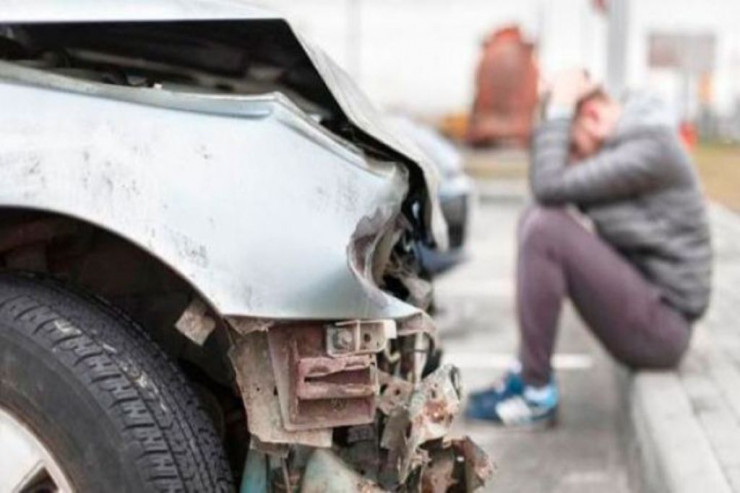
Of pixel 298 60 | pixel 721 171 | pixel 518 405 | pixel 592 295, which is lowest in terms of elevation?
pixel 721 171

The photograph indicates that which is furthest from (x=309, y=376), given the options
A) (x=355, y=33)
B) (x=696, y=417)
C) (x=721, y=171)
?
(x=355, y=33)

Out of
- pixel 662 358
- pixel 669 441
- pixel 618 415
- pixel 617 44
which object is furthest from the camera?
pixel 617 44

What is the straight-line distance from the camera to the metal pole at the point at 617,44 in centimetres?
719

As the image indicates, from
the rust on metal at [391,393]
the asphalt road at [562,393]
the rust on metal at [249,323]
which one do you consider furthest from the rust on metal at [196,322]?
the asphalt road at [562,393]

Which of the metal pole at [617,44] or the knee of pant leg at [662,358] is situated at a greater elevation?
the metal pole at [617,44]

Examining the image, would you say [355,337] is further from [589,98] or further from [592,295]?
[589,98]

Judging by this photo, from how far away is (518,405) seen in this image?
4750 mm

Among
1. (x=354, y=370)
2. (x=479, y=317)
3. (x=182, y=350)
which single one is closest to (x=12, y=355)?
(x=182, y=350)

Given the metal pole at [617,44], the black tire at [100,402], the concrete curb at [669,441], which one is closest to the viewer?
the black tire at [100,402]

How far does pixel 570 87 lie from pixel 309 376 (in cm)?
271

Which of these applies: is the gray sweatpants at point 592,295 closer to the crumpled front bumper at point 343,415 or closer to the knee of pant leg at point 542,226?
the knee of pant leg at point 542,226

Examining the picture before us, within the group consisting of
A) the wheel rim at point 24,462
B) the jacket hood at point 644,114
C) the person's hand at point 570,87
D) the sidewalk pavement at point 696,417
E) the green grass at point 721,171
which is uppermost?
the person's hand at point 570,87

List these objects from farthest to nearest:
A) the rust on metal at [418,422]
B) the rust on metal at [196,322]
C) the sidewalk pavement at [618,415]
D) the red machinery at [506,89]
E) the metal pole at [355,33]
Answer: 1. the metal pole at [355,33]
2. the red machinery at [506,89]
3. the sidewalk pavement at [618,415]
4. the rust on metal at [418,422]
5. the rust on metal at [196,322]

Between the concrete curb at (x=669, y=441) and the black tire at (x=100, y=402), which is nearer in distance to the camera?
the black tire at (x=100, y=402)
